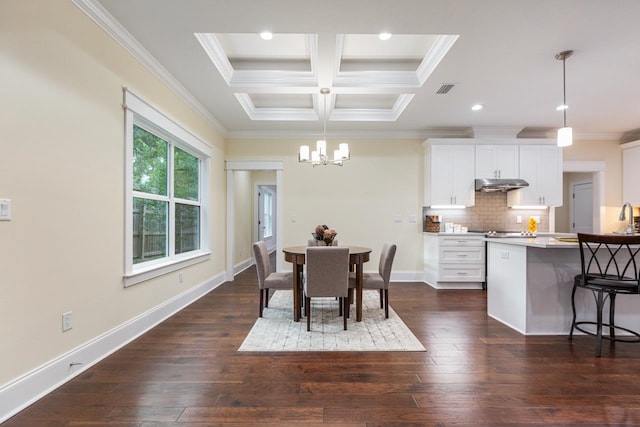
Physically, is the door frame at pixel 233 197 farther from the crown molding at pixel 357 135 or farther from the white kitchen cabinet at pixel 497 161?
the white kitchen cabinet at pixel 497 161

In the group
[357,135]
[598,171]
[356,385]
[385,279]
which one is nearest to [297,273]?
[385,279]

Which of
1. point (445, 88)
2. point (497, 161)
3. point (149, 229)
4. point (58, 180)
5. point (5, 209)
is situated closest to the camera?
point (5, 209)

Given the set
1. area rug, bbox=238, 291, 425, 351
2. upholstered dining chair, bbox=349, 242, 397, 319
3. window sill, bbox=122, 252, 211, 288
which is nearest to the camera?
area rug, bbox=238, 291, 425, 351

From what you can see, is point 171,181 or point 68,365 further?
point 171,181

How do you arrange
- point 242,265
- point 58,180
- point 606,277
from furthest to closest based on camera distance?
1. point 242,265
2. point 606,277
3. point 58,180

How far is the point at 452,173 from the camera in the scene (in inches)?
208

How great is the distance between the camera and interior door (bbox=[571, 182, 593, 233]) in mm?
6973

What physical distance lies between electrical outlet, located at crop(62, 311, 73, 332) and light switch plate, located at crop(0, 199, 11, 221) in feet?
2.46

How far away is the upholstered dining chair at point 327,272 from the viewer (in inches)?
118

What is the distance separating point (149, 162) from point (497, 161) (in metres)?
5.21

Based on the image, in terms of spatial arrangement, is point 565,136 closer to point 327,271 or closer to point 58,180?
point 327,271

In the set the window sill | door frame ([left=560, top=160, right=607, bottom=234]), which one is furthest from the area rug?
door frame ([left=560, top=160, right=607, bottom=234])

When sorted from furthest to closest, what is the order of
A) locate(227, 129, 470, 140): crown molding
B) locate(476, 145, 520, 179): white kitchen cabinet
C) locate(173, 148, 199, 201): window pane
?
locate(227, 129, 470, 140): crown molding → locate(476, 145, 520, 179): white kitchen cabinet → locate(173, 148, 199, 201): window pane

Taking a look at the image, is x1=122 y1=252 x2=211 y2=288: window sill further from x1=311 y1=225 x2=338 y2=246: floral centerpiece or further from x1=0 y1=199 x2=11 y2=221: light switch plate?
x1=311 y1=225 x2=338 y2=246: floral centerpiece
